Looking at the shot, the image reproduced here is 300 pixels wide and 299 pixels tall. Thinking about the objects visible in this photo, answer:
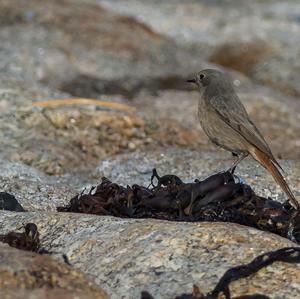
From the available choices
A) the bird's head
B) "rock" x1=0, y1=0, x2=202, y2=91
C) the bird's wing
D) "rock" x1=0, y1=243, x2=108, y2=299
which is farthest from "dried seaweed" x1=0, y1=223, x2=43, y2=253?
"rock" x1=0, y1=0, x2=202, y2=91

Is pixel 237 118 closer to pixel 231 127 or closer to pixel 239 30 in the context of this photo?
pixel 231 127

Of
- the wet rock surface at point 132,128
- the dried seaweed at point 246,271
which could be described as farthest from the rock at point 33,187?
the dried seaweed at point 246,271

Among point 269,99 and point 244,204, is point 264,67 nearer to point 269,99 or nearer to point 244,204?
point 269,99

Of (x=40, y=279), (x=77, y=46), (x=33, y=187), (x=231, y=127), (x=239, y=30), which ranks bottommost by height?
(x=33, y=187)

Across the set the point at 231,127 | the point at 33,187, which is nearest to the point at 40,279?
the point at 231,127

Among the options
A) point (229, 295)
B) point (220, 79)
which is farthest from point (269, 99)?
point (229, 295)

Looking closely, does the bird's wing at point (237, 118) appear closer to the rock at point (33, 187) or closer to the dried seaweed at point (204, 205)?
the dried seaweed at point (204, 205)
